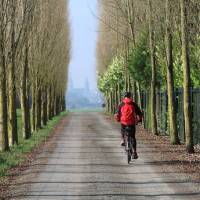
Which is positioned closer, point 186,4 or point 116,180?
point 116,180

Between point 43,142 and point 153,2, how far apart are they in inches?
292

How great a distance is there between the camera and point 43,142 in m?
27.5

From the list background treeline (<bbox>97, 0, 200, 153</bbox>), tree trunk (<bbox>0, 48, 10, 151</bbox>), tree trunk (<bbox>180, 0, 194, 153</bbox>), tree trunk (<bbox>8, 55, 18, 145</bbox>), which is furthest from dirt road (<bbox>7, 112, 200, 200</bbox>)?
tree trunk (<bbox>8, 55, 18, 145</bbox>)

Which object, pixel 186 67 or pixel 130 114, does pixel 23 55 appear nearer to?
pixel 186 67

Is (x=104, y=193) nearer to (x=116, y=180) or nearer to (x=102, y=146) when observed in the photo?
(x=116, y=180)

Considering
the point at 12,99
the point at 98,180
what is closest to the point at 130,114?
the point at 98,180

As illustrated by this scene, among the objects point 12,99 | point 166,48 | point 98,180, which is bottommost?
point 98,180

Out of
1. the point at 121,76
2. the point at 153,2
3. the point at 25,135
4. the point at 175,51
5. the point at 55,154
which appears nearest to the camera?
the point at 55,154

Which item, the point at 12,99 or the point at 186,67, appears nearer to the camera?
the point at 186,67

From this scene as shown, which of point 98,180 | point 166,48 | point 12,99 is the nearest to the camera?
point 98,180

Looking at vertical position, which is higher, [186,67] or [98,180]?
[186,67]

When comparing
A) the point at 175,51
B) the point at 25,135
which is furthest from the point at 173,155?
the point at 175,51

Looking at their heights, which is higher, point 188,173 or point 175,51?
point 175,51

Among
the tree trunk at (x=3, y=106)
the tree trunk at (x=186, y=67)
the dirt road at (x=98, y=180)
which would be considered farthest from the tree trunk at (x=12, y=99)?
the tree trunk at (x=186, y=67)
